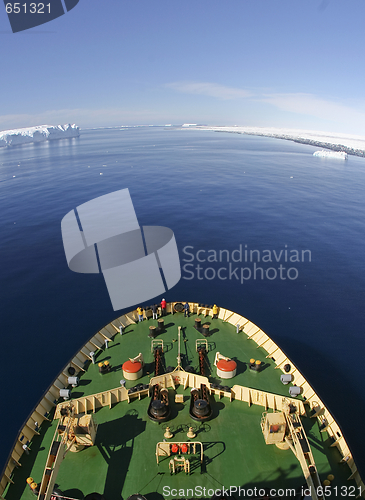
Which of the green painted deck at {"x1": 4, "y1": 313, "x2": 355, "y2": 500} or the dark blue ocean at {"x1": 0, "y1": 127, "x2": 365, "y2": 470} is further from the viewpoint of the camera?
the dark blue ocean at {"x1": 0, "y1": 127, "x2": 365, "y2": 470}

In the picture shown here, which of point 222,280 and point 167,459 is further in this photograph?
point 222,280

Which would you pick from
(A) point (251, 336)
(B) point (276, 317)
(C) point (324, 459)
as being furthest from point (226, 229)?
(C) point (324, 459)

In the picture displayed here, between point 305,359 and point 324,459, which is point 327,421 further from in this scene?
point 305,359

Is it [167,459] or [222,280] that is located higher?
[167,459]

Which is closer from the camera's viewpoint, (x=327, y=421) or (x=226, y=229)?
(x=327, y=421)
